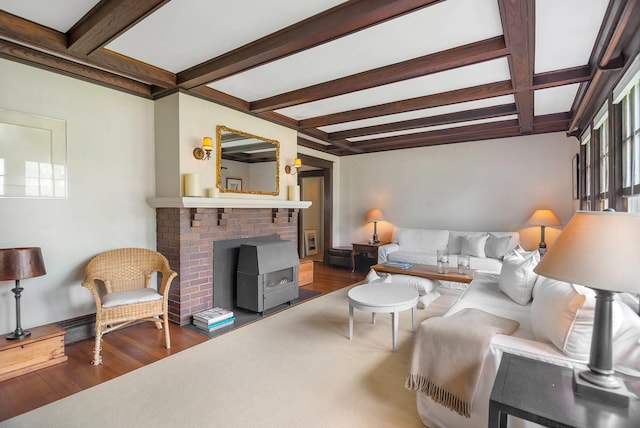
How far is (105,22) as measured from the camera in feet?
6.64

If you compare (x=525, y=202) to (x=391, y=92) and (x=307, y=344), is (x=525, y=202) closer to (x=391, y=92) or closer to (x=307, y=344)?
(x=391, y=92)

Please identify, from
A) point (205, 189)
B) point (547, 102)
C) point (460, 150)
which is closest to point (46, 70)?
point (205, 189)

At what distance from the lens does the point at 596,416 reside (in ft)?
3.40

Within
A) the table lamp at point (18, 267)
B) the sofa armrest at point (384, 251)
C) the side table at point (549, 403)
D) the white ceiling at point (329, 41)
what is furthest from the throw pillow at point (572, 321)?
the sofa armrest at point (384, 251)

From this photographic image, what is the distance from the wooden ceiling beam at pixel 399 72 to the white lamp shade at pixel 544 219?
3.21 m

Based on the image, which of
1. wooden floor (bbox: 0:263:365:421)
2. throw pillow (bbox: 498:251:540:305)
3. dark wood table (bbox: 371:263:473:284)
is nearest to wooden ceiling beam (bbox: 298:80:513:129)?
throw pillow (bbox: 498:251:540:305)

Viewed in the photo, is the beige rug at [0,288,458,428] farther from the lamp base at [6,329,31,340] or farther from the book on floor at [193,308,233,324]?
the lamp base at [6,329,31,340]

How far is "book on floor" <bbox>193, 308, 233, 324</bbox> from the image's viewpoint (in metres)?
3.08

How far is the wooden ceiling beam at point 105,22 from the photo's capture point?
1854mm

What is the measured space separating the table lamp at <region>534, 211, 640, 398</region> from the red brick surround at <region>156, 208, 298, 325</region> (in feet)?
9.97

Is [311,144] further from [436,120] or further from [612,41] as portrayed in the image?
[612,41]

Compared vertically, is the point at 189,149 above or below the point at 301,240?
above

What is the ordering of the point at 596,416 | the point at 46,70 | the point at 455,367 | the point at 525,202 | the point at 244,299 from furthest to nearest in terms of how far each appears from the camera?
the point at 525,202 → the point at 244,299 → the point at 46,70 → the point at 455,367 → the point at 596,416

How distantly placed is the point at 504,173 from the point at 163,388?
548 cm
